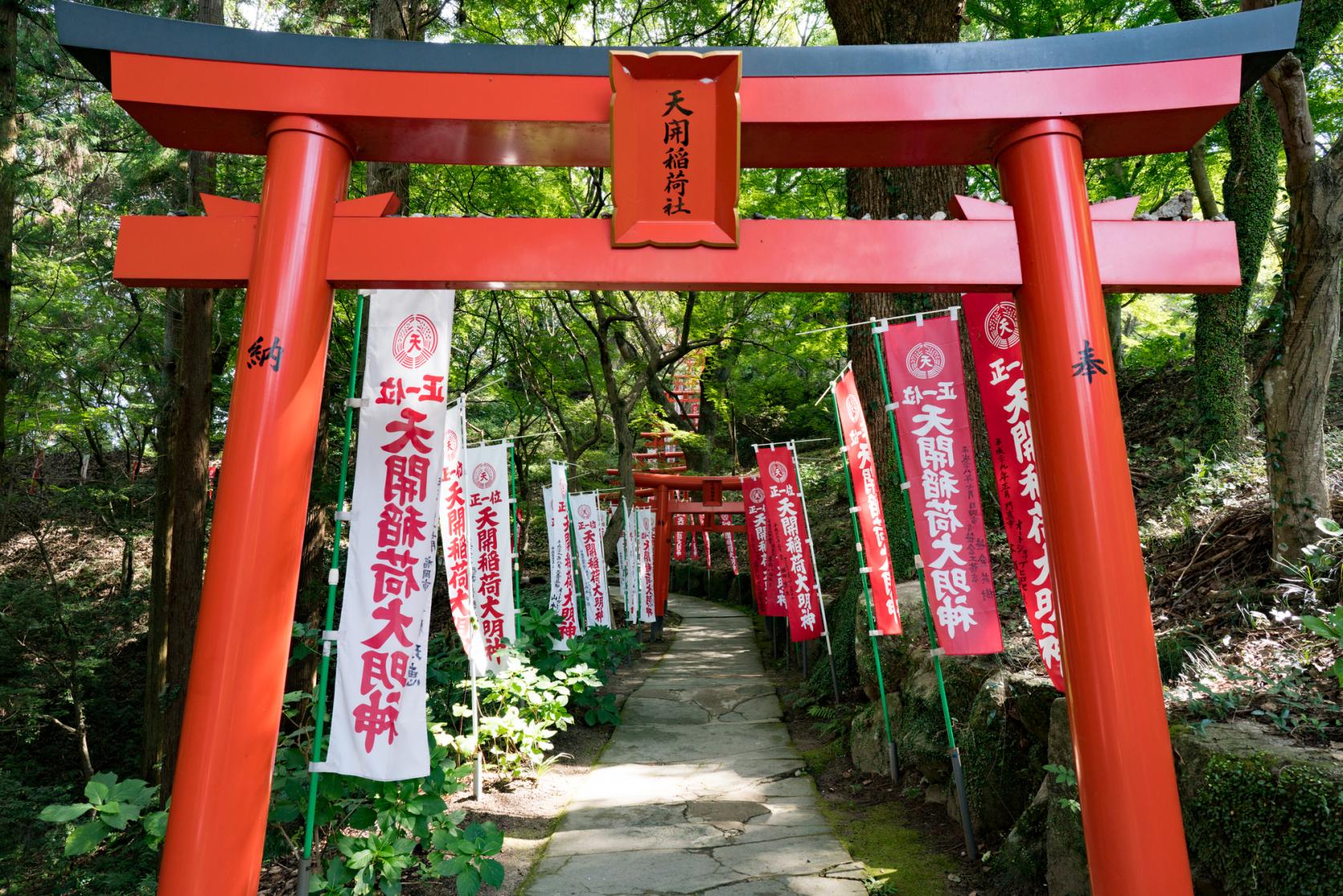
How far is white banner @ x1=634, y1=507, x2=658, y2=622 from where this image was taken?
15.2 m

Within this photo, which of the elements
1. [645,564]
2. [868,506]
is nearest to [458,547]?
[868,506]

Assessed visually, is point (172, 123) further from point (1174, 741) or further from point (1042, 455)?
point (1174, 741)

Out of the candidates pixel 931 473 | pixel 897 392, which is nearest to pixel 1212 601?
pixel 931 473

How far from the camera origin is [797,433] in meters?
27.4

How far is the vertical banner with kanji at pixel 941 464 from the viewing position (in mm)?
4879

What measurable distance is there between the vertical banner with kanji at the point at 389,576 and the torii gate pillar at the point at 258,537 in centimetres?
58

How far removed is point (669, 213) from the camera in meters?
3.34

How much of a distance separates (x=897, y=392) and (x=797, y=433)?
73.7 feet

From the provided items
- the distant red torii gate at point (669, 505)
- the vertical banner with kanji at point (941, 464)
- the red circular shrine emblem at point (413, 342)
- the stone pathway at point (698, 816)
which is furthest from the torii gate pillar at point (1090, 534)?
the distant red torii gate at point (669, 505)

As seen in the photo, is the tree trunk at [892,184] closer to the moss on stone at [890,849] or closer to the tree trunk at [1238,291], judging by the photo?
the tree trunk at [1238,291]

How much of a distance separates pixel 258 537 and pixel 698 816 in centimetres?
394

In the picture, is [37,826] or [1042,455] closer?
[1042,455]

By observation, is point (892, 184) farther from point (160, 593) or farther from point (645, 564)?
point (645, 564)

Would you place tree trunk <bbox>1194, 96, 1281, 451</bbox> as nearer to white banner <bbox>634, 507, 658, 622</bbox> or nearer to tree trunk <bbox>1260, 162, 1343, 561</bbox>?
tree trunk <bbox>1260, 162, 1343, 561</bbox>
